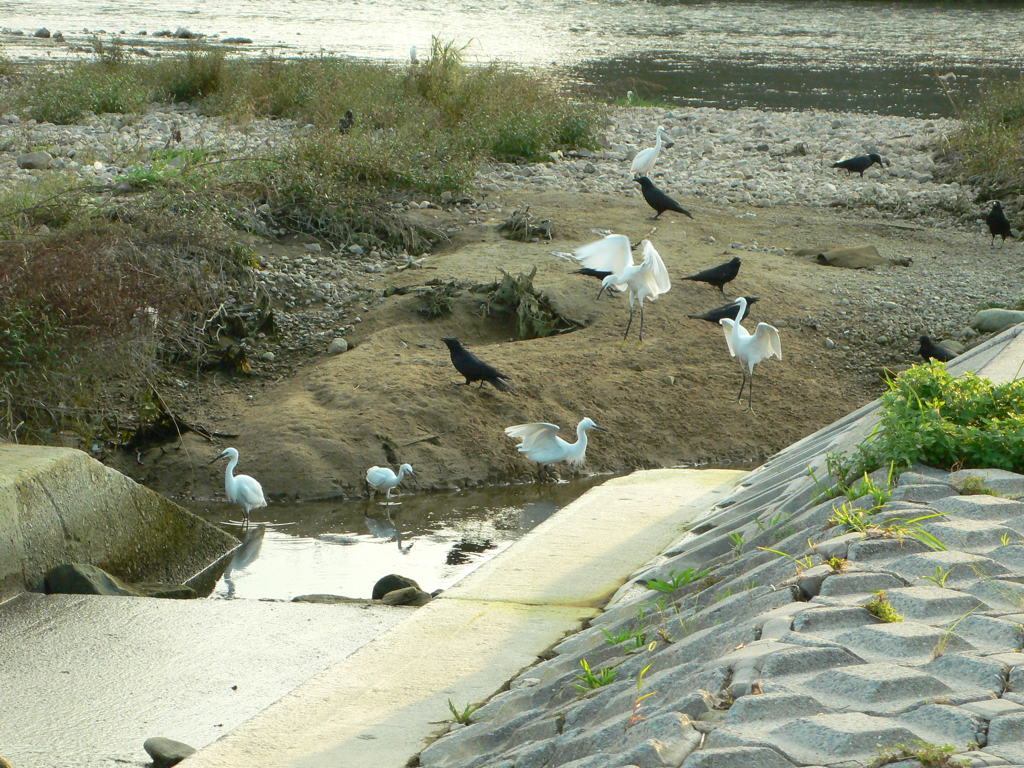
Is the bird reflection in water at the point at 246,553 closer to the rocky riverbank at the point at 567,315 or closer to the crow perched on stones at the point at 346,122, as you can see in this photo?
the rocky riverbank at the point at 567,315

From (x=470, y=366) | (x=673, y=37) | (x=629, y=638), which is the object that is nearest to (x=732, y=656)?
(x=629, y=638)

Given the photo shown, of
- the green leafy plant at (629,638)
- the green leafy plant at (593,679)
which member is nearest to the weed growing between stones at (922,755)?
the green leafy plant at (593,679)

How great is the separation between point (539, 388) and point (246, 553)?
2.97 meters

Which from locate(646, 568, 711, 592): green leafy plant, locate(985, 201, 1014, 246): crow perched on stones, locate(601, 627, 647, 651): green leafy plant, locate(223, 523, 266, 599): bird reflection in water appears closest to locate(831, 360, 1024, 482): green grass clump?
locate(646, 568, 711, 592): green leafy plant

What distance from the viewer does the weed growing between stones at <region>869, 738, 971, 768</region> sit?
2.26 m

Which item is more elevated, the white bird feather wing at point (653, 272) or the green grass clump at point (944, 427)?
the green grass clump at point (944, 427)

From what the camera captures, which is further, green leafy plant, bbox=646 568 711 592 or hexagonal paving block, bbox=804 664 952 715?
green leafy plant, bbox=646 568 711 592

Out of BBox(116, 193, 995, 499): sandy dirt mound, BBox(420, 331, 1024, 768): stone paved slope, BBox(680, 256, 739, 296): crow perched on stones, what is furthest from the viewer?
BBox(680, 256, 739, 296): crow perched on stones

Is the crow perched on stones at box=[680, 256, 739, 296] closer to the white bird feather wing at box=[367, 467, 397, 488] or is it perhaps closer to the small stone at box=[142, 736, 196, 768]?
the white bird feather wing at box=[367, 467, 397, 488]

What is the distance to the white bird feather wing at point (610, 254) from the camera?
32.5 ft

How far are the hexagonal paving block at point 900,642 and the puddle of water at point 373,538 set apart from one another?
4.30 metres

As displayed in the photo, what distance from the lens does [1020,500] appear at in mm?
3488

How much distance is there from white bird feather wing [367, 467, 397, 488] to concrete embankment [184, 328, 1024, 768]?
123 inches

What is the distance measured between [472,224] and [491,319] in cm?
247
